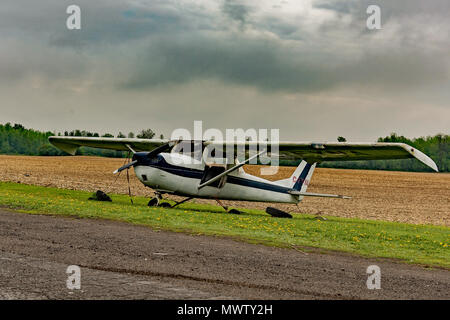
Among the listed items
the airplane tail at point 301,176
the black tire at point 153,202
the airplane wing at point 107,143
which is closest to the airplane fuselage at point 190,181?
the black tire at point 153,202

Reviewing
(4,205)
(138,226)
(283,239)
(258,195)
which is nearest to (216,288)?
(283,239)

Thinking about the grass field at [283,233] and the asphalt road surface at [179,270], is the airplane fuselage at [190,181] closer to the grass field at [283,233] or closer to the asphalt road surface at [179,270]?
the grass field at [283,233]

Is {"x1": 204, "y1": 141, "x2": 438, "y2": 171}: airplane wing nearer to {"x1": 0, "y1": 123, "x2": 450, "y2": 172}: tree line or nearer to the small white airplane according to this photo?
the small white airplane

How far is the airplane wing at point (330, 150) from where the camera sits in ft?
54.0

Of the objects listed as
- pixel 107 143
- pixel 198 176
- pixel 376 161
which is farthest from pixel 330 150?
pixel 376 161

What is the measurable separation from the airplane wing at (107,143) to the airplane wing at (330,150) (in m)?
4.32

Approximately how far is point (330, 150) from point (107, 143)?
34.1ft

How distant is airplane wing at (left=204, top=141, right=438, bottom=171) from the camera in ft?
54.0

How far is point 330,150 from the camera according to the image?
18094 millimetres

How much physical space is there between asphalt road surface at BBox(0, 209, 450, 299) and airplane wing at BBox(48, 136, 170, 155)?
1129 cm
